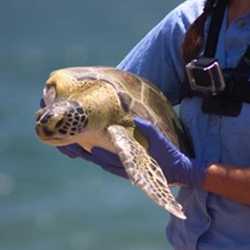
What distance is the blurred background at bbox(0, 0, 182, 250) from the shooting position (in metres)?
7.66

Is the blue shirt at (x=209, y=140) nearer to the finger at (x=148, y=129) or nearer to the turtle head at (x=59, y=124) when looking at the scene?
the finger at (x=148, y=129)

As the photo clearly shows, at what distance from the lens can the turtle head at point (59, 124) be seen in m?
2.65

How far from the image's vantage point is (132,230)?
25.4ft

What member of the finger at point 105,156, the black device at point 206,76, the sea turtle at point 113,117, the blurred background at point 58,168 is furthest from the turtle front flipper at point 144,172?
the blurred background at point 58,168


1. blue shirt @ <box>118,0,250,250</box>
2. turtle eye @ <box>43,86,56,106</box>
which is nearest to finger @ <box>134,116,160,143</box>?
blue shirt @ <box>118,0,250,250</box>

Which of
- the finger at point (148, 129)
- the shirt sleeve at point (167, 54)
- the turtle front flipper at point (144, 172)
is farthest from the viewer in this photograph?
the shirt sleeve at point (167, 54)

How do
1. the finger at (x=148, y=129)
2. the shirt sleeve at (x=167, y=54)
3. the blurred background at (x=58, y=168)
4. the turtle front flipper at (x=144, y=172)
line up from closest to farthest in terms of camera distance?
the turtle front flipper at (x=144, y=172)
the finger at (x=148, y=129)
the shirt sleeve at (x=167, y=54)
the blurred background at (x=58, y=168)

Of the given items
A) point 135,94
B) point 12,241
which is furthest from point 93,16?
point 135,94

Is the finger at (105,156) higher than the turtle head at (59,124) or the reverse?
the reverse

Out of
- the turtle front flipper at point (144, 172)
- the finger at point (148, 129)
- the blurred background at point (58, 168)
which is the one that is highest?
the finger at point (148, 129)

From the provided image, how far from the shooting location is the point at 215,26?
9.18 feet

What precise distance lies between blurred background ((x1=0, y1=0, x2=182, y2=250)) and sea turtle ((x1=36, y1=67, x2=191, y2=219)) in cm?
460

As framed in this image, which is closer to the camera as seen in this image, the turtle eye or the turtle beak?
the turtle beak

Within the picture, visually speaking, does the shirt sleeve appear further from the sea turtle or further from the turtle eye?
the turtle eye
